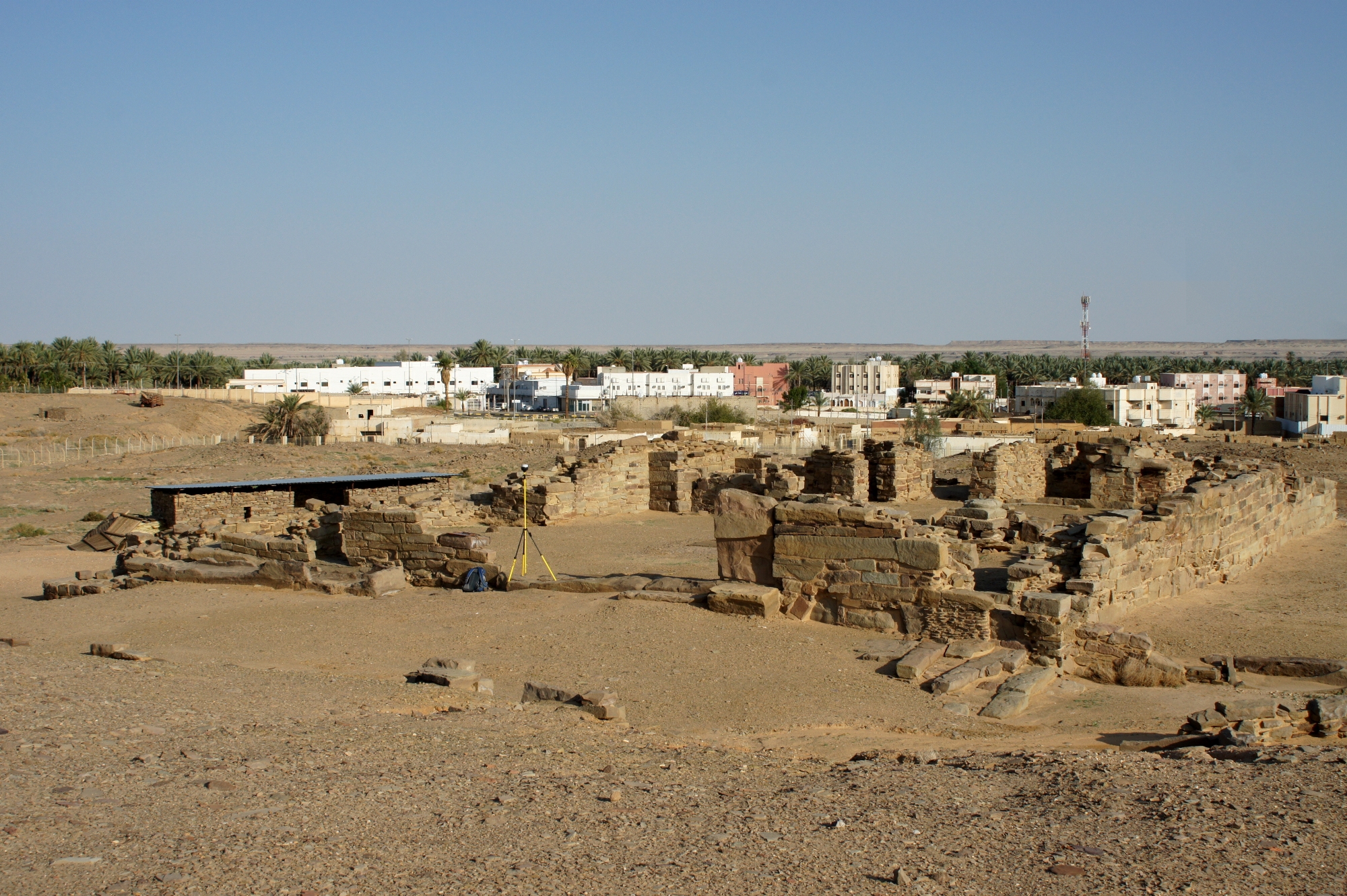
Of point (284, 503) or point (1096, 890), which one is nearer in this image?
point (1096, 890)

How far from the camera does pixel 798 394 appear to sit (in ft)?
309

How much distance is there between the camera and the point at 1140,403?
84938 mm

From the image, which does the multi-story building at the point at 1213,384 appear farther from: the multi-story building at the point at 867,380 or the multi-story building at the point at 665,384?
the multi-story building at the point at 665,384

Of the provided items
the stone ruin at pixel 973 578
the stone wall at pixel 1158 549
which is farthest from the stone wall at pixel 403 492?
the stone wall at pixel 1158 549

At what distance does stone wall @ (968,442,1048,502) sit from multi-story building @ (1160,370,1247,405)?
337ft

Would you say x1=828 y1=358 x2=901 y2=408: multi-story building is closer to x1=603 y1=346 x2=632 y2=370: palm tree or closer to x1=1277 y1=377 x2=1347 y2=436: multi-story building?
x1=603 y1=346 x2=632 y2=370: palm tree

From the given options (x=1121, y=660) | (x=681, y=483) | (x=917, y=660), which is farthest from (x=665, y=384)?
(x=917, y=660)

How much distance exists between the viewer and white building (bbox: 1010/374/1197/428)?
83500 millimetres

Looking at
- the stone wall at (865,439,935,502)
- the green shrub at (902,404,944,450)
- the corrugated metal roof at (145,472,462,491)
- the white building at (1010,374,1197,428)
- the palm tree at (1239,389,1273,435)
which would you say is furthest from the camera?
the white building at (1010,374,1197,428)

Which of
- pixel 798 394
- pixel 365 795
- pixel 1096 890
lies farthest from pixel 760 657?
pixel 798 394

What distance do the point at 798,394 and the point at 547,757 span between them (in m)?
88.2

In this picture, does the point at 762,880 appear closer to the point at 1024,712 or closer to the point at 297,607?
the point at 1024,712

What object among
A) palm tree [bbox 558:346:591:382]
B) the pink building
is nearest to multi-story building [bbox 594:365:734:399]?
palm tree [bbox 558:346:591:382]

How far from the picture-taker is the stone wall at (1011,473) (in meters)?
24.7
